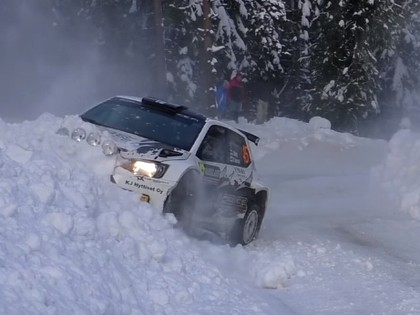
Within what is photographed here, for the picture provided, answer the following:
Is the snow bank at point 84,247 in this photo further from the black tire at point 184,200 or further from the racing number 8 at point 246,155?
the racing number 8 at point 246,155

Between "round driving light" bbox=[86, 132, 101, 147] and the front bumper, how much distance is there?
1.22ft

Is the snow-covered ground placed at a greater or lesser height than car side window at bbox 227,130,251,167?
lesser

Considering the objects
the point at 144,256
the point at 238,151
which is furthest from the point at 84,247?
the point at 238,151

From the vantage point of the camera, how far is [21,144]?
28.3 feet

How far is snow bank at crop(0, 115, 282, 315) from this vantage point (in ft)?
19.1

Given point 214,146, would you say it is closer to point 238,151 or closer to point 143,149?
point 238,151

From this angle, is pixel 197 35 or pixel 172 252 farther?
pixel 197 35

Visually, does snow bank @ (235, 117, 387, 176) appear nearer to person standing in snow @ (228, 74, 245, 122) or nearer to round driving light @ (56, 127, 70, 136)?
person standing in snow @ (228, 74, 245, 122)

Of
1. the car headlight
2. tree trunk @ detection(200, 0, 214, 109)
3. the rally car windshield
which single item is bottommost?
the car headlight

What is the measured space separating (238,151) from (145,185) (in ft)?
8.67

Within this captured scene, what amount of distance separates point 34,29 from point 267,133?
1327cm

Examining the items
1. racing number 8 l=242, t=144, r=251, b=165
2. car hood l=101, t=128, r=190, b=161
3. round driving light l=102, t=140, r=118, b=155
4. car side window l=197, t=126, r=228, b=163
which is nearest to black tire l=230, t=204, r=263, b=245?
racing number 8 l=242, t=144, r=251, b=165

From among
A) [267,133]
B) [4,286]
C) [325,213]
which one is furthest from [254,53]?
[4,286]

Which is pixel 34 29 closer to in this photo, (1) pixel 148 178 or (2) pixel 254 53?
(2) pixel 254 53
